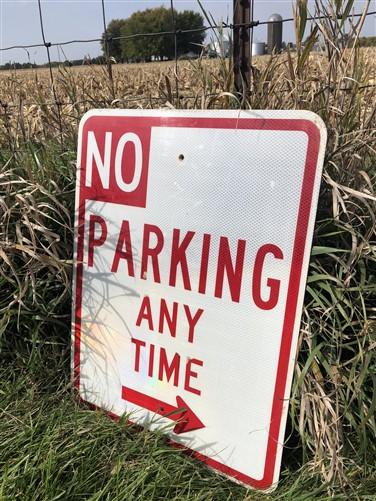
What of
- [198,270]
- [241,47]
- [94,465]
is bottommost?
[94,465]

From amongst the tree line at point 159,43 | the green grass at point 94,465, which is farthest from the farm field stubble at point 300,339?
the tree line at point 159,43

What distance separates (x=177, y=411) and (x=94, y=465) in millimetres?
266

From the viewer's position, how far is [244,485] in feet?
4.16

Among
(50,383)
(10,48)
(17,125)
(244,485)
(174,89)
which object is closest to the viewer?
(244,485)

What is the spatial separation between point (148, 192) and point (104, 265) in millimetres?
294

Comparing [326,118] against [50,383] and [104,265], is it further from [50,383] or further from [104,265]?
[50,383]

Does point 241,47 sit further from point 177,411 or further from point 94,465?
point 94,465

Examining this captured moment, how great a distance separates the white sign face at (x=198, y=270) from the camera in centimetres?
117

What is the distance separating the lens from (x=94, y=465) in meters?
1.31

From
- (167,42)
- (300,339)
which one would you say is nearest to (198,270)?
(300,339)

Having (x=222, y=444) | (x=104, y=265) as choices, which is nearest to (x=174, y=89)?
(x=104, y=265)

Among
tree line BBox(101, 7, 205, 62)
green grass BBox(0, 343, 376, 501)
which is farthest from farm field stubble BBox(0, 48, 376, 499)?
tree line BBox(101, 7, 205, 62)

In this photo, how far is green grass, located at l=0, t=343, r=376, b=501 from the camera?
1.22m

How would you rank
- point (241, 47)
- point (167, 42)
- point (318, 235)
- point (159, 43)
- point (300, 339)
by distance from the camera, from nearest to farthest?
point (300, 339)
point (318, 235)
point (241, 47)
point (167, 42)
point (159, 43)
